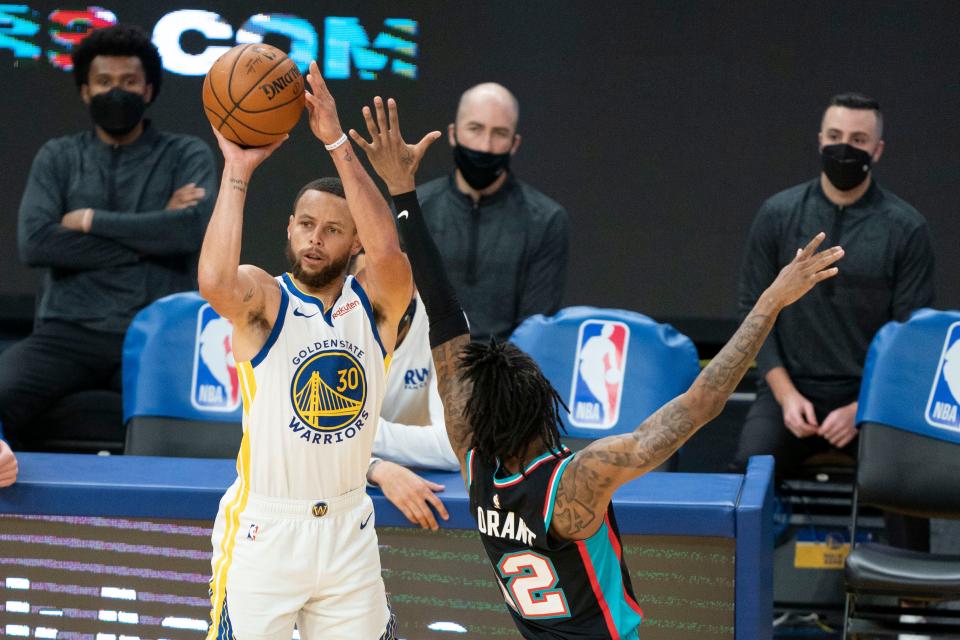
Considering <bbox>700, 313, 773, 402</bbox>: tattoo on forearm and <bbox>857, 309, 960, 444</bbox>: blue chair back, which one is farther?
<bbox>857, 309, 960, 444</bbox>: blue chair back

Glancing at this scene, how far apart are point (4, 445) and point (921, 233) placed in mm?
3529

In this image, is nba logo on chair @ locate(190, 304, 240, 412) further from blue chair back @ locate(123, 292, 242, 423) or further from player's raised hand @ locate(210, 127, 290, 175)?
player's raised hand @ locate(210, 127, 290, 175)

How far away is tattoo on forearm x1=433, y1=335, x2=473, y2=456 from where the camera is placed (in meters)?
3.19

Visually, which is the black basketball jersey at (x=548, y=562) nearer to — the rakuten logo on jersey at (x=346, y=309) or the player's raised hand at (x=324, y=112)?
the rakuten logo on jersey at (x=346, y=309)

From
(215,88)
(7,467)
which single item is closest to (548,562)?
(215,88)

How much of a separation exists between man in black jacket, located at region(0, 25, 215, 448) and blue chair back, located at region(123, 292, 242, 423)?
0.49 meters

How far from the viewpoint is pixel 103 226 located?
543cm

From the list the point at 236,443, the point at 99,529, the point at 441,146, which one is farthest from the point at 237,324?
the point at 441,146

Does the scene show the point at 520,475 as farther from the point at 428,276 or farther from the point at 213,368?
the point at 213,368

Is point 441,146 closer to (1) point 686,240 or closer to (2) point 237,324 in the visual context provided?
(1) point 686,240

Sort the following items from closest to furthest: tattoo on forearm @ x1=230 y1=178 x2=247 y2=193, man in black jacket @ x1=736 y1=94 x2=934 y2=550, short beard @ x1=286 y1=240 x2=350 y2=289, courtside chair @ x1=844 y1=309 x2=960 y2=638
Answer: tattoo on forearm @ x1=230 y1=178 x2=247 y2=193 < short beard @ x1=286 y1=240 x2=350 y2=289 < courtside chair @ x1=844 y1=309 x2=960 y2=638 < man in black jacket @ x1=736 y1=94 x2=934 y2=550

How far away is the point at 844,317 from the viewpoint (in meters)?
5.48

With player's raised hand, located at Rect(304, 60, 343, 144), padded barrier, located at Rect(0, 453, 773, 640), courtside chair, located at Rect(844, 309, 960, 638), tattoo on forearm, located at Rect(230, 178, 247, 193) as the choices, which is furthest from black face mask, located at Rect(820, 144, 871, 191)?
tattoo on forearm, located at Rect(230, 178, 247, 193)

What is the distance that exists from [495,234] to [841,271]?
141 centimetres
